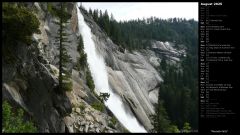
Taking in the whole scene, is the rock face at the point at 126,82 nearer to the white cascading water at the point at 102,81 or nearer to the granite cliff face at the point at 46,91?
the white cascading water at the point at 102,81

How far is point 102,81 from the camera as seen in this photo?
72.4m

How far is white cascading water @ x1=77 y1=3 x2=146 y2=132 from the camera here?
67.1 metres

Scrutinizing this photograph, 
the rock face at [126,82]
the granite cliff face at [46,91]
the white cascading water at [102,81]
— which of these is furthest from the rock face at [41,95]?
the rock face at [126,82]

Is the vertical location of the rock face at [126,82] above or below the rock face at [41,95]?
below

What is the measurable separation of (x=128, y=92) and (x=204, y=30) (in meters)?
67.0

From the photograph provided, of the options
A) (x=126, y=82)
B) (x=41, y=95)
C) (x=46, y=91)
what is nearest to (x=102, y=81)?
(x=126, y=82)

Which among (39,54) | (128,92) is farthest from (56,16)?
(128,92)

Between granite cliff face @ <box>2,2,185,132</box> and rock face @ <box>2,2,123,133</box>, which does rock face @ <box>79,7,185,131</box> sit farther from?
rock face @ <box>2,2,123,133</box>

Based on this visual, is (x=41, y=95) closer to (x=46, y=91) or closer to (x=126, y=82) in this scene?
(x=46, y=91)

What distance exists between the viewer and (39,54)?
3841 cm

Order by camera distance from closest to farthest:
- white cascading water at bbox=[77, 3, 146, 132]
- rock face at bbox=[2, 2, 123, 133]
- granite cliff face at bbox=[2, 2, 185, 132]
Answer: rock face at bbox=[2, 2, 123, 133]
granite cliff face at bbox=[2, 2, 185, 132]
white cascading water at bbox=[77, 3, 146, 132]

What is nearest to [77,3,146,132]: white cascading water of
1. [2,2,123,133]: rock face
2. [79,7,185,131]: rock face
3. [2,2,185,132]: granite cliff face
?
[79,7,185,131]: rock face

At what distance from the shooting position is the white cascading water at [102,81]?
67.1 meters

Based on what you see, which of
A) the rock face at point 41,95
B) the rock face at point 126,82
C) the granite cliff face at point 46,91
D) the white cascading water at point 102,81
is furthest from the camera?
the rock face at point 126,82
